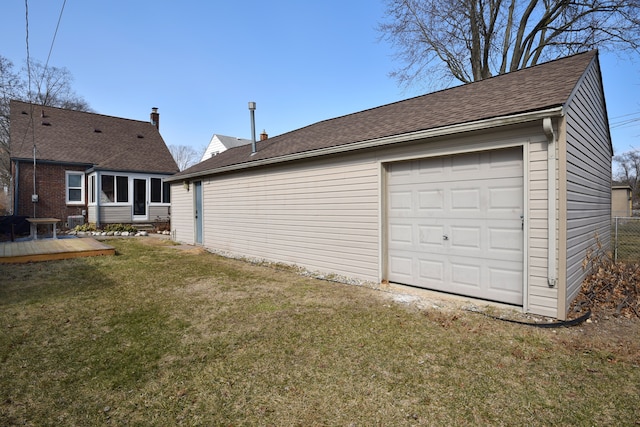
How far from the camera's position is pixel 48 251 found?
8477mm

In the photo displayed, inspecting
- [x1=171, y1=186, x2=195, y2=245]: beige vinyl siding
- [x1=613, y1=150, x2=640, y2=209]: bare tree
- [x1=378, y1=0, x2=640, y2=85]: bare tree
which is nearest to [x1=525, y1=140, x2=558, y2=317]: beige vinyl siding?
[x1=171, y1=186, x2=195, y2=245]: beige vinyl siding

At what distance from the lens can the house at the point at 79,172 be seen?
49.0 ft

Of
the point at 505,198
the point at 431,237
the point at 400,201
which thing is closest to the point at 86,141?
the point at 400,201

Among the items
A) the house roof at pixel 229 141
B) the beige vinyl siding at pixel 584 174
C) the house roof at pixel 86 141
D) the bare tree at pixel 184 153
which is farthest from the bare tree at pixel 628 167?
the bare tree at pixel 184 153

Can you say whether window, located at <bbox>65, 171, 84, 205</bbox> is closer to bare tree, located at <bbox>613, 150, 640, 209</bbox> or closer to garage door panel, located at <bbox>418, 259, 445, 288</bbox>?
garage door panel, located at <bbox>418, 259, 445, 288</bbox>

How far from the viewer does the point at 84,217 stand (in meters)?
16.1

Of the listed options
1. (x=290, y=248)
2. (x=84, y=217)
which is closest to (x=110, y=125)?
(x=84, y=217)

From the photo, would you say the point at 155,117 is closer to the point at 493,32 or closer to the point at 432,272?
the point at 493,32

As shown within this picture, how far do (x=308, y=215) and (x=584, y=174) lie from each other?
5047 mm

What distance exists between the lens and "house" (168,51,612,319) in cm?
421

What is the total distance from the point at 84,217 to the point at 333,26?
47.6 feet

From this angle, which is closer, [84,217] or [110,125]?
[84,217]

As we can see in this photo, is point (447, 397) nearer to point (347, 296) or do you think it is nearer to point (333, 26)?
point (347, 296)

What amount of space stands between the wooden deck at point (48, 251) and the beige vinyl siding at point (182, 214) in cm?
295
